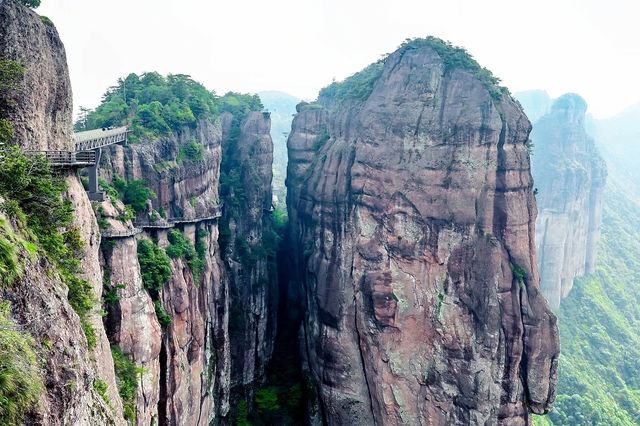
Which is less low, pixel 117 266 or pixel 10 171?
pixel 10 171

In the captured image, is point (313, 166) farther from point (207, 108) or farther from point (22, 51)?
point (22, 51)

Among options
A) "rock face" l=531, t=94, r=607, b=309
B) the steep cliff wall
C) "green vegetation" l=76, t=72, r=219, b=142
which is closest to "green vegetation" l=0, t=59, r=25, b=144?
the steep cliff wall

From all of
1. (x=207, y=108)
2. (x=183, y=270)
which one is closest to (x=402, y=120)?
(x=207, y=108)

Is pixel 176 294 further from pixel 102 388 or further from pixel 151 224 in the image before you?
pixel 102 388

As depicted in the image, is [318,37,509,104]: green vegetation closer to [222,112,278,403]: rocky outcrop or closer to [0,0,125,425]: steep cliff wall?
[222,112,278,403]: rocky outcrop

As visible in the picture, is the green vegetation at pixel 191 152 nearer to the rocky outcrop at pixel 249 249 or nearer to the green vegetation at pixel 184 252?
the green vegetation at pixel 184 252

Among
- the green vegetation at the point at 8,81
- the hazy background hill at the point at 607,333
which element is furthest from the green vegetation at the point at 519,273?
the hazy background hill at the point at 607,333
